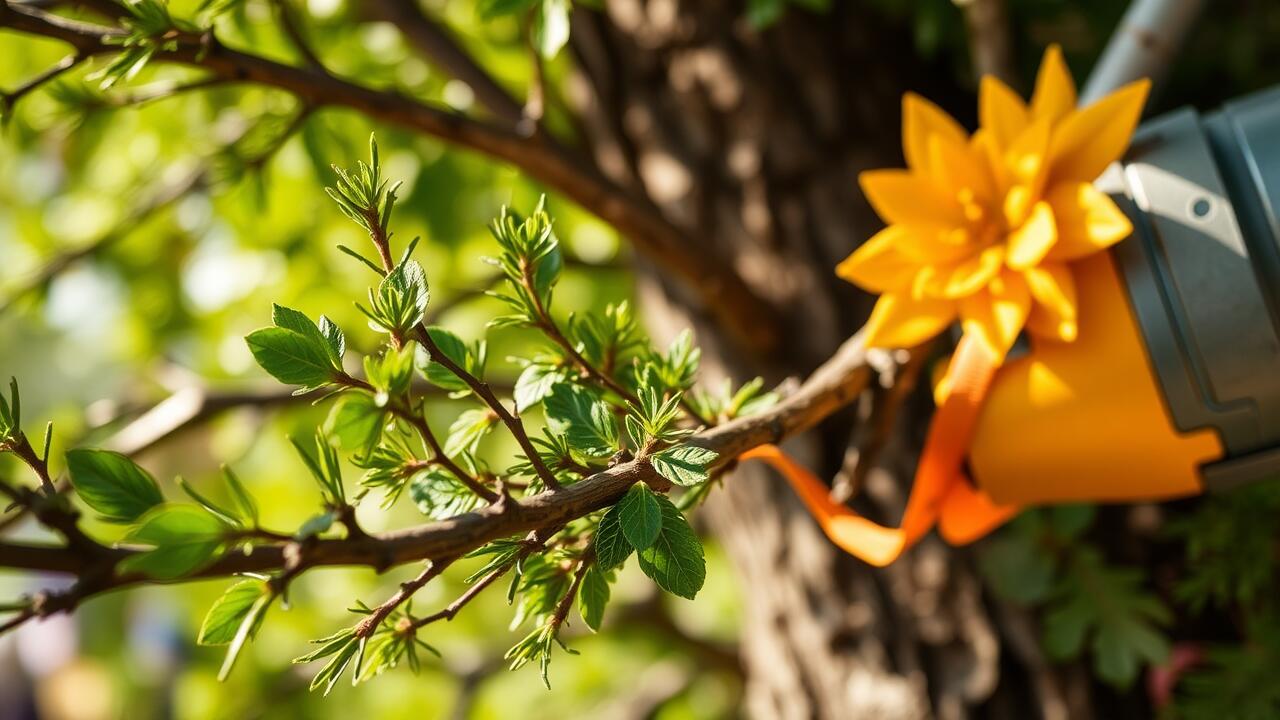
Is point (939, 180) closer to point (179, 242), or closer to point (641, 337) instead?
point (641, 337)

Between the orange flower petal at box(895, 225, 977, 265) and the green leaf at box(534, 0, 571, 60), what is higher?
the green leaf at box(534, 0, 571, 60)

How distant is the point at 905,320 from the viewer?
475 millimetres

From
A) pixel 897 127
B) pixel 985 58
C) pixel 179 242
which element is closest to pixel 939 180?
pixel 985 58

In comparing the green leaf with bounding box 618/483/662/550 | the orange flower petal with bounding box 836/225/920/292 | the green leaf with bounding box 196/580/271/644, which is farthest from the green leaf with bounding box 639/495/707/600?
the orange flower petal with bounding box 836/225/920/292

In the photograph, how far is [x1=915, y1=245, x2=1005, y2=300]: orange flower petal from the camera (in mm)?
463

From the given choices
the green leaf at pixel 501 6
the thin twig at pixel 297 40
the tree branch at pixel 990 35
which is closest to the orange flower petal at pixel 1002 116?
the tree branch at pixel 990 35

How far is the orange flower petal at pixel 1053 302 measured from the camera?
44 cm

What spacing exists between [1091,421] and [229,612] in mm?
370

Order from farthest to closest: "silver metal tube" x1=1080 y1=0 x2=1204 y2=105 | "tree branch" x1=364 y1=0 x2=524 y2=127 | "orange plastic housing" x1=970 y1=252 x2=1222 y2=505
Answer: "tree branch" x1=364 y1=0 x2=524 y2=127
"silver metal tube" x1=1080 y1=0 x2=1204 y2=105
"orange plastic housing" x1=970 y1=252 x2=1222 y2=505

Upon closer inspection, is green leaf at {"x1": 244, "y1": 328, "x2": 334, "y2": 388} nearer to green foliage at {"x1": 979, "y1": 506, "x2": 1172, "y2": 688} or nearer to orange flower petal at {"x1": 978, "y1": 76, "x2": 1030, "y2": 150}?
orange flower petal at {"x1": 978, "y1": 76, "x2": 1030, "y2": 150}

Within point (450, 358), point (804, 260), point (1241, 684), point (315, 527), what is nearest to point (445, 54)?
point (804, 260)

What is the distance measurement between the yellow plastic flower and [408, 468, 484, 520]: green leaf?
0.76ft

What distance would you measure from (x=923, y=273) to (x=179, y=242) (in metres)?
0.83

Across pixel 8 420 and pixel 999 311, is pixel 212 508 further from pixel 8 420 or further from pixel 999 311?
pixel 999 311
